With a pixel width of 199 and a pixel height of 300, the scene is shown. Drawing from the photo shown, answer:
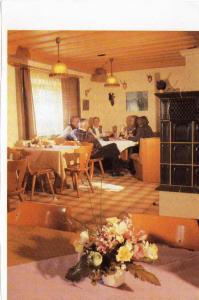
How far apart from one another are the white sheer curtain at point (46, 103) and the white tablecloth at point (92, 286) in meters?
5.74

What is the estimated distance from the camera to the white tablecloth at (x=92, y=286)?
3.65 ft

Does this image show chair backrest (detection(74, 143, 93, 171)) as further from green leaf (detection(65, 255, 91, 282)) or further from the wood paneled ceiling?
green leaf (detection(65, 255, 91, 282))

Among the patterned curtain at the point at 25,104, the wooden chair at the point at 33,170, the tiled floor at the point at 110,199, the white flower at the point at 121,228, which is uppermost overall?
the patterned curtain at the point at 25,104

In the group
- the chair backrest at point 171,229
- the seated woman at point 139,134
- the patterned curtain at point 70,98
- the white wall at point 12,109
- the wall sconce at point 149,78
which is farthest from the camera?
the wall sconce at point 149,78

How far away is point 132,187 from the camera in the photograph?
5.55m

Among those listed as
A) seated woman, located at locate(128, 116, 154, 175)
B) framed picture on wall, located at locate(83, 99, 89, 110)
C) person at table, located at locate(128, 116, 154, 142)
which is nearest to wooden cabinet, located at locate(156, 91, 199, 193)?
seated woman, located at locate(128, 116, 154, 175)

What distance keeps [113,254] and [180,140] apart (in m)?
2.80

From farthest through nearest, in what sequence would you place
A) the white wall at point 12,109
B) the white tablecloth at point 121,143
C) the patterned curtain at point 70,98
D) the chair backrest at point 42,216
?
the patterned curtain at point 70,98 < the white tablecloth at point 121,143 < the white wall at point 12,109 < the chair backrest at point 42,216

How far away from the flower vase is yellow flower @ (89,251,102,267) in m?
0.08

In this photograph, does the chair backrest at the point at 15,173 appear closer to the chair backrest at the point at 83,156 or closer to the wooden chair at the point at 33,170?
the wooden chair at the point at 33,170

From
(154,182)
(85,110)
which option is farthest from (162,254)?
(85,110)

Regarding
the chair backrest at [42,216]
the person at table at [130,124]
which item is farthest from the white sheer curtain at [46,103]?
the chair backrest at [42,216]
